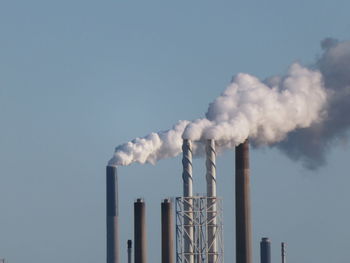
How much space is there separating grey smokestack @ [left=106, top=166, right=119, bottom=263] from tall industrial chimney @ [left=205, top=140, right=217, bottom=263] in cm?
1091

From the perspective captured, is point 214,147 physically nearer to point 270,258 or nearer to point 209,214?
point 209,214

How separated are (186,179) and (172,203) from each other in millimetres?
6749

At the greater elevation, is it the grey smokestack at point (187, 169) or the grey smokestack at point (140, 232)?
the grey smokestack at point (187, 169)

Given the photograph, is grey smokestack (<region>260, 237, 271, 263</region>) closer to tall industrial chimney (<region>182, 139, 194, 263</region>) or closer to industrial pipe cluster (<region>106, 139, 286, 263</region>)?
industrial pipe cluster (<region>106, 139, 286, 263</region>)

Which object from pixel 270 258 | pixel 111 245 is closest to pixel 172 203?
pixel 111 245

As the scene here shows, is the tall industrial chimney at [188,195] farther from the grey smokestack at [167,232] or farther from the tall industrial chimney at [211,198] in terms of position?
the grey smokestack at [167,232]

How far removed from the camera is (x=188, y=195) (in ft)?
253

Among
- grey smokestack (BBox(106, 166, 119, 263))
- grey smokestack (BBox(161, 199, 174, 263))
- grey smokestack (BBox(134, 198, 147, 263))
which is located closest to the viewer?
grey smokestack (BBox(161, 199, 174, 263))

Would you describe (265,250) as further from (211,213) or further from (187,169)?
(187,169)

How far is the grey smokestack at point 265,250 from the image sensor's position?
96.3m

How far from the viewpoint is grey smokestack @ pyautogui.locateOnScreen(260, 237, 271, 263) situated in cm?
9631

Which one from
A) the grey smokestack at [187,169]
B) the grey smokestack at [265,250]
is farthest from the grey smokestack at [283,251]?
the grey smokestack at [187,169]

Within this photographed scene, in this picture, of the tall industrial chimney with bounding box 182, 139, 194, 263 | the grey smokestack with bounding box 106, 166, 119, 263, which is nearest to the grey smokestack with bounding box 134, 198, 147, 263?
the grey smokestack with bounding box 106, 166, 119, 263

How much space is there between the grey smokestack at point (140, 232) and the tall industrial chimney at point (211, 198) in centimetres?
728
